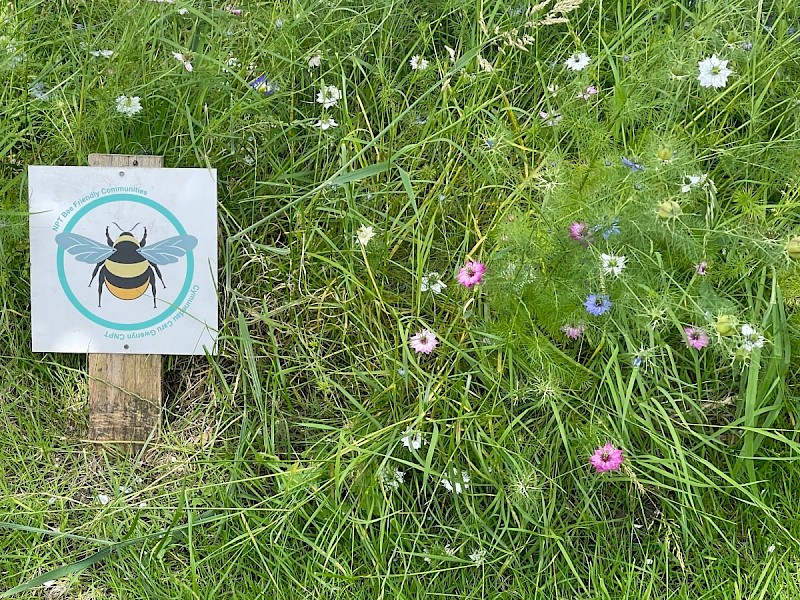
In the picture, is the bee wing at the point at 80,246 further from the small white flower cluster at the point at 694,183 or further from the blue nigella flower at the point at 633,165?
the small white flower cluster at the point at 694,183

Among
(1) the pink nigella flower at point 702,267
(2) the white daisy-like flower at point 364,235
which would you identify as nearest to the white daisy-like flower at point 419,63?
(2) the white daisy-like flower at point 364,235

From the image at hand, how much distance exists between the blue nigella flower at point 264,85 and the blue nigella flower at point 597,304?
A: 90 cm

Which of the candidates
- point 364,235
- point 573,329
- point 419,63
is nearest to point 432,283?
point 364,235

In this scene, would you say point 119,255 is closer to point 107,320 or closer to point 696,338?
point 107,320

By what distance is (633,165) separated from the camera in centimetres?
153

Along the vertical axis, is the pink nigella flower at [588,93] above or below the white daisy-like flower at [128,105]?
above

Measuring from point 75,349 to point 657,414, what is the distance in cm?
135

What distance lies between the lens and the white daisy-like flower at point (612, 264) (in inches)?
59.0

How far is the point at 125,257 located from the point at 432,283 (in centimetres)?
72

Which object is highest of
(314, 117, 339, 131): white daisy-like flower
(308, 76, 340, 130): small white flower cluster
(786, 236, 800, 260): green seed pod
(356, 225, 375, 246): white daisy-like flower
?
(308, 76, 340, 130): small white flower cluster

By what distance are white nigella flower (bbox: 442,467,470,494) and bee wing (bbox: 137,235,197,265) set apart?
79 centimetres

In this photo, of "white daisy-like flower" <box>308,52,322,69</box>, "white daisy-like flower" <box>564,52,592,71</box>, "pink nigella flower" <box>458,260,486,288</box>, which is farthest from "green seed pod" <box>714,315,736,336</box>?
"white daisy-like flower" <box>308,52,322,69</box>

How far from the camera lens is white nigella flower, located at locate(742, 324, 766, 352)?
4.89 ft

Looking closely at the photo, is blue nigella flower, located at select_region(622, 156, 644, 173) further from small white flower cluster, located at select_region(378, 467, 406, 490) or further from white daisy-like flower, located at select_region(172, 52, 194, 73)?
white daisy-like flower, located at select_region(172, 52, 194, 73)
